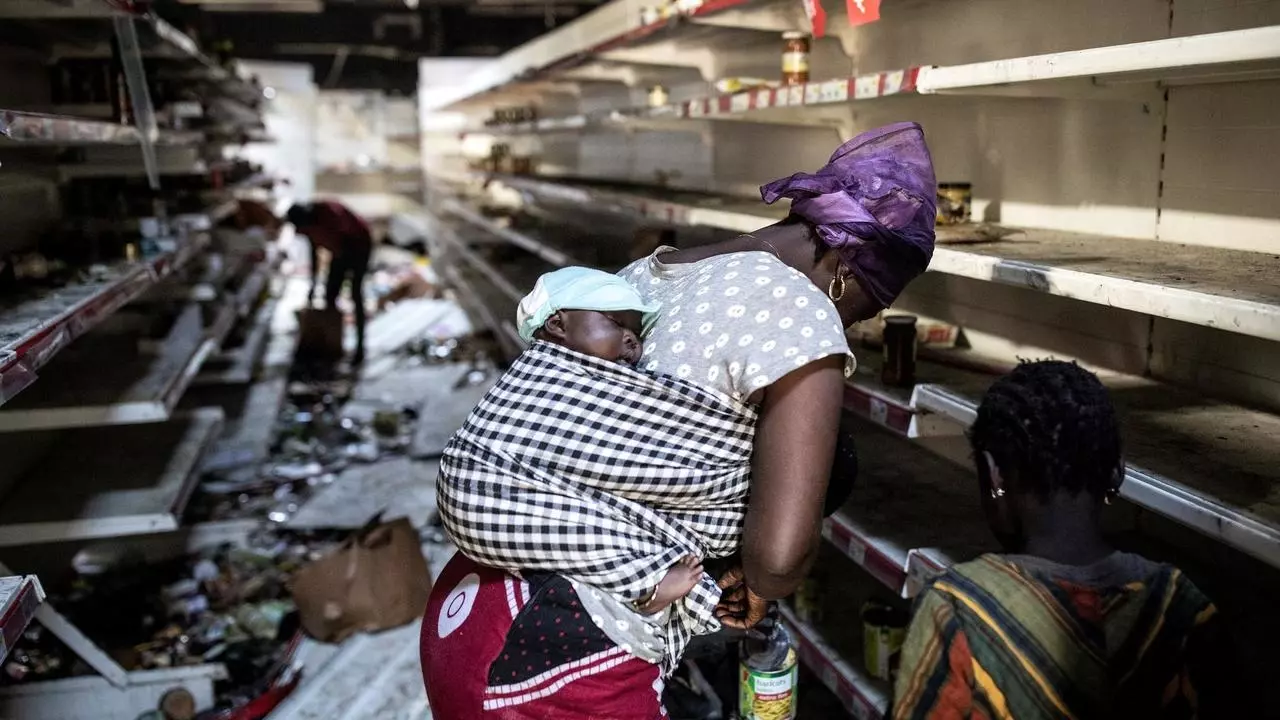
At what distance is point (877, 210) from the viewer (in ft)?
5.86

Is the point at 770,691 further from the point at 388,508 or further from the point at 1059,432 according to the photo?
the point at 388,508

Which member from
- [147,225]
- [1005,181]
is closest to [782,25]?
[1005,181]

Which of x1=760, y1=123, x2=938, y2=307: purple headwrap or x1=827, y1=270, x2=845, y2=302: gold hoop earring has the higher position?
x1=760, y1=123, x2=938, y2=307: purple headwrap

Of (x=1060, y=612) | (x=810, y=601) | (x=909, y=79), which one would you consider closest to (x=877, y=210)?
(x=909, y=79)

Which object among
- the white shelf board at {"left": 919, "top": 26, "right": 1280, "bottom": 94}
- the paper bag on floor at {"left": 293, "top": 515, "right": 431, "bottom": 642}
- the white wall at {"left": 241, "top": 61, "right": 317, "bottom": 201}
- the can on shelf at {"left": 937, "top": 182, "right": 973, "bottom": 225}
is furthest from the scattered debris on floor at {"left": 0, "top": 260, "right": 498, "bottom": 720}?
the white wall at {"left": 241, "top": 61, "right": 317, "bottom": 201}

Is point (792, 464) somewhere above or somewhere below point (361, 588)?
above

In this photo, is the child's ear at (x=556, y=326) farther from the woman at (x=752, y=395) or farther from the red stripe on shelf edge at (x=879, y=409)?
the red stripe on shelf edge at (x=879, y=409)

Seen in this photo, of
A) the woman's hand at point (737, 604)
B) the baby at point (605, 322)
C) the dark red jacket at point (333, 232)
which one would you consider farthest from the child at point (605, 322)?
the dark red jacket at point (333, 232)

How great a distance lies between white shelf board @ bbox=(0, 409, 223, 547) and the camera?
3.50 meters

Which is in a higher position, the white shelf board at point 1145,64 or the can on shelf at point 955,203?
the white shelf board at point 1145,64

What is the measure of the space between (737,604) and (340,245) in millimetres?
7776

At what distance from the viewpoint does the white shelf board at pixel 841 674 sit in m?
2.54

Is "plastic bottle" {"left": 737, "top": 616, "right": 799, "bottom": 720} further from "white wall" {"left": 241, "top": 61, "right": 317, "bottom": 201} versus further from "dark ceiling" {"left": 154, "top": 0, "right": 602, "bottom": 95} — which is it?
"white wall" {"left": 241, "top": 61, "right": 317, "bottom": 201}

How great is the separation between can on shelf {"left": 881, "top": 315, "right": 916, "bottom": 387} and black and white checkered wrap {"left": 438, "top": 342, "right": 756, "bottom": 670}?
1.08 metres
